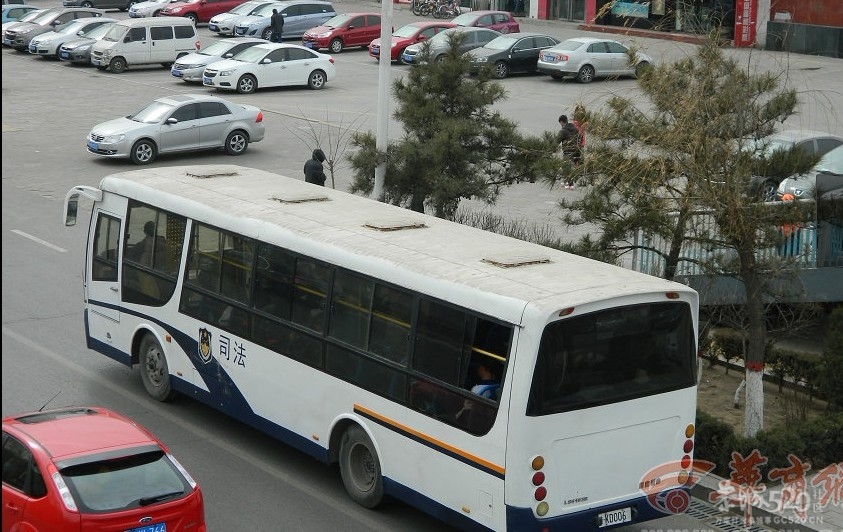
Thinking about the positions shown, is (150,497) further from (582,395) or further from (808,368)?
(808,368)

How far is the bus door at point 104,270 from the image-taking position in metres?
14.0

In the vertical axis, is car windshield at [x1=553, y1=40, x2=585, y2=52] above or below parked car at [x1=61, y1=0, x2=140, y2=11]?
below

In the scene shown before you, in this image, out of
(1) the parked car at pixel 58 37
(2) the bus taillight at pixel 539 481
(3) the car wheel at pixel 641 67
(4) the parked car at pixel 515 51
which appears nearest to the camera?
(2) the bus taillight at pixel 539 481

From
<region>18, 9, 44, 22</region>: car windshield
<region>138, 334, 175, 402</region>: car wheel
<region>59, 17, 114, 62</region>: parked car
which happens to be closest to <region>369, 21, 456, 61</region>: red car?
<region>59, 17, 114, 62</region>: parked car

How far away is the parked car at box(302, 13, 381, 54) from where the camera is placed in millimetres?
48062

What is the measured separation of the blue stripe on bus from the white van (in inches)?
1375

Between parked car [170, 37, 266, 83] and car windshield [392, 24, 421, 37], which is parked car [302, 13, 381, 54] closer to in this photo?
car windshield [392, 24, 421, 37]

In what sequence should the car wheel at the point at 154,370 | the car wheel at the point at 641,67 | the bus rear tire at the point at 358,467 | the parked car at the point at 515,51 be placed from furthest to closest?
the parked car at the point at 515,51 → the car wheel at the point at 154,370 → the car wheel at the point at 641,67 → the bus rear tire at the point at 358,467

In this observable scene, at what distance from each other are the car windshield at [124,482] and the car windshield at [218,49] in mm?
32589

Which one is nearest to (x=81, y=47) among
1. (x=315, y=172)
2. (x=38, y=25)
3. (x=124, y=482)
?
(x=38, y=25)

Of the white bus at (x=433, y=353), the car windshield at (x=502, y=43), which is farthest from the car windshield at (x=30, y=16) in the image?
the white bus at (x=433, y=353)

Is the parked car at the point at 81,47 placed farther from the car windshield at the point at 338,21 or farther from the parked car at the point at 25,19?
the car windshield at the point at 338,21

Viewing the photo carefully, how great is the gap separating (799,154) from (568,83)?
29.5 metres

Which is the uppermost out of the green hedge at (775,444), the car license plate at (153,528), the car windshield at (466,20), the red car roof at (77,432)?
the car windshield at (466,20)
